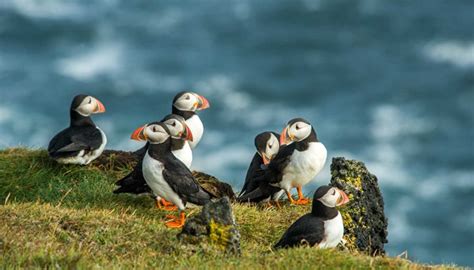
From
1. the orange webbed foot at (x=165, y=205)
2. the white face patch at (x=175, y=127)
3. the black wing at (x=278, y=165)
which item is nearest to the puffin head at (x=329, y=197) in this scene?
the black wing at (x=278, y=165)

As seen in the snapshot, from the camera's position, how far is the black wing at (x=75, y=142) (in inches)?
591

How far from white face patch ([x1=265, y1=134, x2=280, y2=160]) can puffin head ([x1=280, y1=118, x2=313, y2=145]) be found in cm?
79

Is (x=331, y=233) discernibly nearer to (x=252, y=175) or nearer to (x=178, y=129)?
(x=178, y=129)

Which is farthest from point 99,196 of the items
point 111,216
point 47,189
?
point 111,216

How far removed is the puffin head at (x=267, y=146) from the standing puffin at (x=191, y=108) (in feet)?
4.22

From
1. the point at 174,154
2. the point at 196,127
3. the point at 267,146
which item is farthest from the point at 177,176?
the point at 196,127

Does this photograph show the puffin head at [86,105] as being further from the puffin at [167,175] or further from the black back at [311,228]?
the black back at [311,228]

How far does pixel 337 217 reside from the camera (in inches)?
421

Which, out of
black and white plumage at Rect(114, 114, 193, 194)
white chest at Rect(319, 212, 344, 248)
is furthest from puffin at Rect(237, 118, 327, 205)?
white chest at Rect(319, 212, 344, 248)

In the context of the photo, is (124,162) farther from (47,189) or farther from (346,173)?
(346,173)

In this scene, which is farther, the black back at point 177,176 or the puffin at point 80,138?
the puffin at point 80,138

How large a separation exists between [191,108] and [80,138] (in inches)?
72.7

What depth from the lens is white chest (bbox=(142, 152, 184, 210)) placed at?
11992 millimetres

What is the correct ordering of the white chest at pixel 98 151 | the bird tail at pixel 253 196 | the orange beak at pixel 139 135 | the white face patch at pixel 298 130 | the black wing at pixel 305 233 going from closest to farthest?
the black wing at pixel 305 233 < the orange beak at pixel 139 135 < the white face patch at pixel 298 130 < the bird tail at pixel 253 196 < the white chest at pixel 98 151
